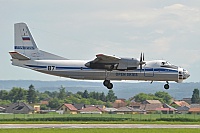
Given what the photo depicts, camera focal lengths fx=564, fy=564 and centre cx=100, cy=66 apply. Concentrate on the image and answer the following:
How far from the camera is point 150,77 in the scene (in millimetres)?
68688

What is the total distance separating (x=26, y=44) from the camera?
72875mm

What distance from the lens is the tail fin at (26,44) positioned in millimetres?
71144

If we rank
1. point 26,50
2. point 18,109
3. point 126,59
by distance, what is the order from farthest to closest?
point 18,109 < point 26,50 < point 126,59

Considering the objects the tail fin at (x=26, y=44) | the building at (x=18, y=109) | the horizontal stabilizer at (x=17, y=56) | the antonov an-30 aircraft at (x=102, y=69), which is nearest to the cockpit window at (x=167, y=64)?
the antonov an-30 aircraft at (x=102, y=69)

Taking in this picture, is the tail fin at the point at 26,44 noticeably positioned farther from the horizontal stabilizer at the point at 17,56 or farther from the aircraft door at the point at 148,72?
the aircraft door at the point at 148,72

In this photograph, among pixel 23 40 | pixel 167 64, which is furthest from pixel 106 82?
pixel 23 40

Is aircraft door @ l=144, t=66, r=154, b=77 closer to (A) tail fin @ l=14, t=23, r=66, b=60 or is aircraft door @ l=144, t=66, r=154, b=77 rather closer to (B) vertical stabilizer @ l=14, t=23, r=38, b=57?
(A) tail fin @ l=14, t=23, r=66, b=60

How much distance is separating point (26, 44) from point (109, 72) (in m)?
12.0

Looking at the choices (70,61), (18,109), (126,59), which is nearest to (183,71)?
(126,59)

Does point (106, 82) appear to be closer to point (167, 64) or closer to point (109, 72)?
point (109, 72)

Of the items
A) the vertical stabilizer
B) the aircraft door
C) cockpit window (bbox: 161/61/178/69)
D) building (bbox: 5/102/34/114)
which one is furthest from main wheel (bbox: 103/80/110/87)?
building (bbox: 5/102/34/114)

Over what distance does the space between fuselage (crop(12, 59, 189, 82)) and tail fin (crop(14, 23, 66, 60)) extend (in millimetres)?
1879

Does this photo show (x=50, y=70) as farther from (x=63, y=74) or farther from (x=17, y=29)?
(x=17, y=29)

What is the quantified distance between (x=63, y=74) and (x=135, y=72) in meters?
8.77
